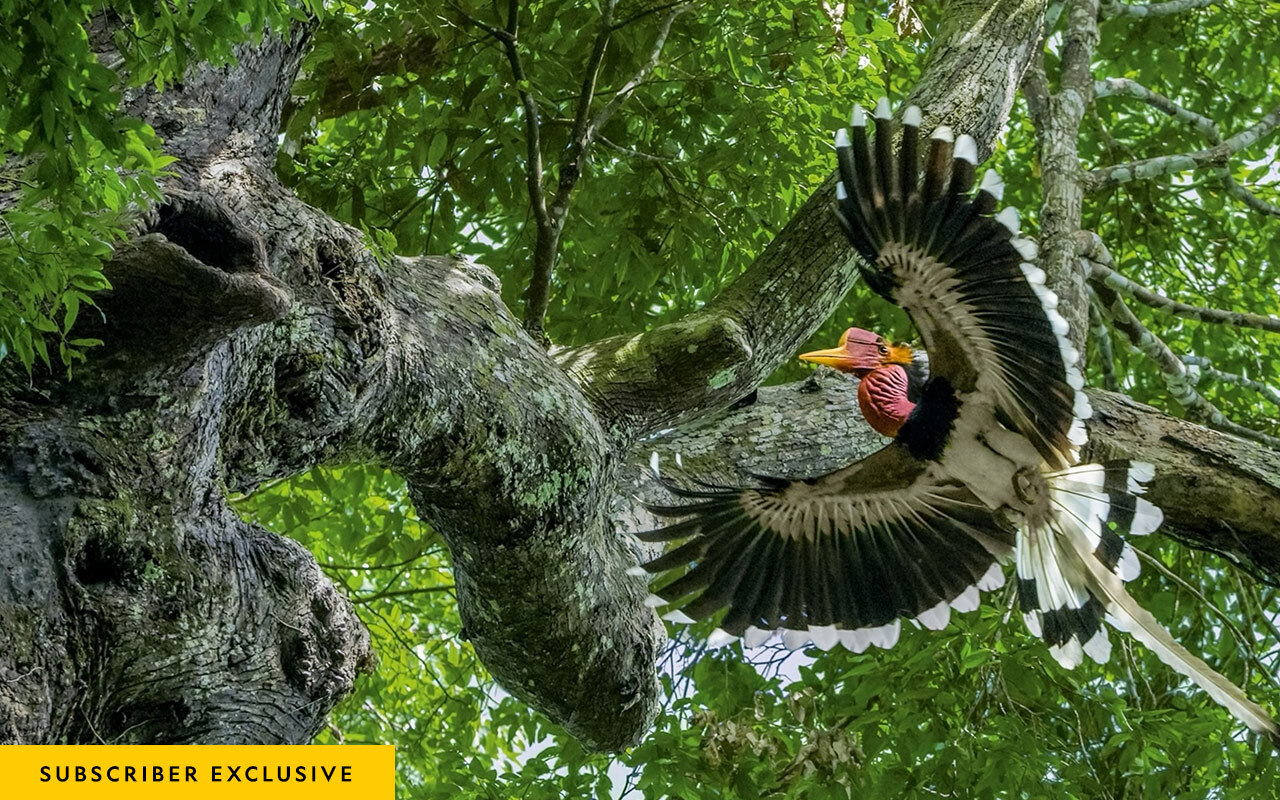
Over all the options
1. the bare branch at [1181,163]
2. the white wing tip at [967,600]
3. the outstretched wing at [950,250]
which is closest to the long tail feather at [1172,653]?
the white wing tip at [967,600]

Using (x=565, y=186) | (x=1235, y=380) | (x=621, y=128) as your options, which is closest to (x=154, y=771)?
(x=565, y=186)

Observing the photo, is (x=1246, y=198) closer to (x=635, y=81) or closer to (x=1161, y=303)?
(x=1161, y=303)

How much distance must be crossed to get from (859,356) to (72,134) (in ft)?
7.49

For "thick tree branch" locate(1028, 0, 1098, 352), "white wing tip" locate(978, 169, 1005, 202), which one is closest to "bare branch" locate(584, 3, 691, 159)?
"white wing tip" locate(978, 169, 1005, 202)

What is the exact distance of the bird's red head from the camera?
335 cm

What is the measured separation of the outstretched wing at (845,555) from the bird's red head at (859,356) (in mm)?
233

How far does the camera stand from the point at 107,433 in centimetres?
181

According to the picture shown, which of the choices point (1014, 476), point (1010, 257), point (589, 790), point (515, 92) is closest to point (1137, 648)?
point (1014, 476)

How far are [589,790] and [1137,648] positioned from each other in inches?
81.2

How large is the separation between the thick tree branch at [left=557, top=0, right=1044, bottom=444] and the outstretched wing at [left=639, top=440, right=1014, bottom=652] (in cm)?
39

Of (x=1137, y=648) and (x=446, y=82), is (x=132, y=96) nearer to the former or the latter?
(x=446, y=82)

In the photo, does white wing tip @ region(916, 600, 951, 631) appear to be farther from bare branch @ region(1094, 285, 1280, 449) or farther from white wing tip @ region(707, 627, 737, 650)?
bare branch @ region(1094, 285, 1280, 449)

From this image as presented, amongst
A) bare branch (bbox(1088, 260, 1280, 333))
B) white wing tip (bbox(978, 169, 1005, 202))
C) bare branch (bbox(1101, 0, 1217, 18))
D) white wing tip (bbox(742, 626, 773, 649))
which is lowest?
white wing tip (bbox(742, 626, 773, 649))

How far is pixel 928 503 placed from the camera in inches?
134
